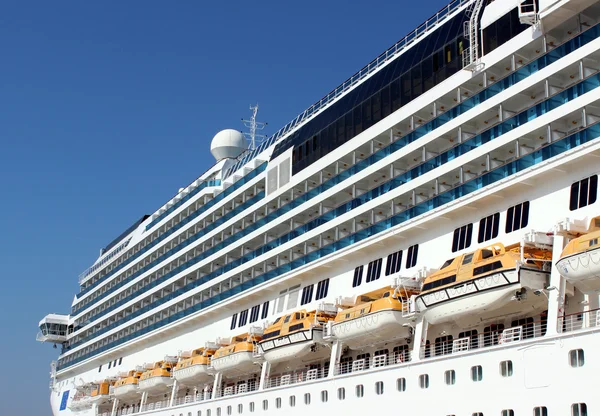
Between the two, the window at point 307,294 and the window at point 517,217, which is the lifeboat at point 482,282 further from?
the window at point 307,294

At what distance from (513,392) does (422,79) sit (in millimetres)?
14059

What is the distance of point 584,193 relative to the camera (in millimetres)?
21406

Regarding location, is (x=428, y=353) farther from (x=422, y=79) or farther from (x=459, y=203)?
(x=422, y=79)

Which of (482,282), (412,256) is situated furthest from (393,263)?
(482,282)

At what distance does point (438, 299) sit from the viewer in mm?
23125

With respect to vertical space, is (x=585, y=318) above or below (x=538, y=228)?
below

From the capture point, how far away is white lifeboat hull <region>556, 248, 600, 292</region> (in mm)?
18672

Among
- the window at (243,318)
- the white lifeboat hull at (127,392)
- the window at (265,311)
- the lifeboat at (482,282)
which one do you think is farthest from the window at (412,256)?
the white lifeboat hull at (127,392)

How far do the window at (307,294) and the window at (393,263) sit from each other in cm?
586

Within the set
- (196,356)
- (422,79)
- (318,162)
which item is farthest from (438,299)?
(196,356)

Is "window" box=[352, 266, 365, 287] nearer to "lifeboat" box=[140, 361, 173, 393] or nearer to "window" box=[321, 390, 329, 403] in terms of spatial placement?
"window" box=[321, 390, 329, 403]

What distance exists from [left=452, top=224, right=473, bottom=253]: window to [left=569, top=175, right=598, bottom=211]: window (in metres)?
4.37

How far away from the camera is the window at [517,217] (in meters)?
23.3

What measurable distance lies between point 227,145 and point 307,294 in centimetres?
2084
